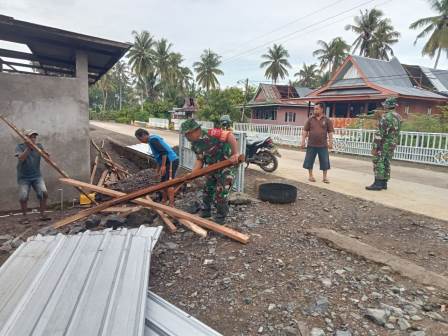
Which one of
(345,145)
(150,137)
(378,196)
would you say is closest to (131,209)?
(150,137)

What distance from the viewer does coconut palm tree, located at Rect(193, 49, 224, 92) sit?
157 feet

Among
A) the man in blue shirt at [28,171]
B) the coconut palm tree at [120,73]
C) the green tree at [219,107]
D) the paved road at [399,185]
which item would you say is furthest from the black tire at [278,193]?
the coconut palm tree at [120,73]

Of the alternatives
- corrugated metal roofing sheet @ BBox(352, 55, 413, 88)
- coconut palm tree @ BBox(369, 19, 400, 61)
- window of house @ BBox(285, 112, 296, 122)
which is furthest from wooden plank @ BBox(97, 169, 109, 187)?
coconut palm tree @ BBox(369, 19, 400, 61)

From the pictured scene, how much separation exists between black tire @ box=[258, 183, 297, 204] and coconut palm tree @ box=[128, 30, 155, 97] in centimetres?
4431

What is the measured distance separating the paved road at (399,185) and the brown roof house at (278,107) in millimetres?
17461

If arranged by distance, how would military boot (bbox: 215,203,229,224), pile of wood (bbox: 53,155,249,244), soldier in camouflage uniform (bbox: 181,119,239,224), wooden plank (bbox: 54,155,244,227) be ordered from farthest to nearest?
military boot (bbox: 215,203,229,224) → soldier in camouflage uniform (bbox: 181,119,239,224) → pile of wood (bbox: 53,155,249,244) → wooden plank (bbox: 54,155,244,227)

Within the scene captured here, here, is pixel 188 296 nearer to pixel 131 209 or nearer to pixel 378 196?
pixel 131 209

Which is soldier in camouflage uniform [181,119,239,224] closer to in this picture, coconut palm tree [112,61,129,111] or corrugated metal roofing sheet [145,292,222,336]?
corrugated metal roofing sheet [145,292,222,336]

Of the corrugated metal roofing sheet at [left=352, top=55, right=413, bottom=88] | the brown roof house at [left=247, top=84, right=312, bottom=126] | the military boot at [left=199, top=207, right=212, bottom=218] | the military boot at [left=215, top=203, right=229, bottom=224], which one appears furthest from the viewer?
the brown roof house at [left=247, top=84, right=312, bottom=126]

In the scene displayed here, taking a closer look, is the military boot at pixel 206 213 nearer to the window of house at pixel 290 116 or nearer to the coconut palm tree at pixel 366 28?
the window of house at pixel 290 116

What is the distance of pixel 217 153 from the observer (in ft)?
13.7

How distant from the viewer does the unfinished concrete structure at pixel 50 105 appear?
18.8 ft

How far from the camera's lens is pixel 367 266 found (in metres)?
3.20

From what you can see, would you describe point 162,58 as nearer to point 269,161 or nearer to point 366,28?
point 366,28
